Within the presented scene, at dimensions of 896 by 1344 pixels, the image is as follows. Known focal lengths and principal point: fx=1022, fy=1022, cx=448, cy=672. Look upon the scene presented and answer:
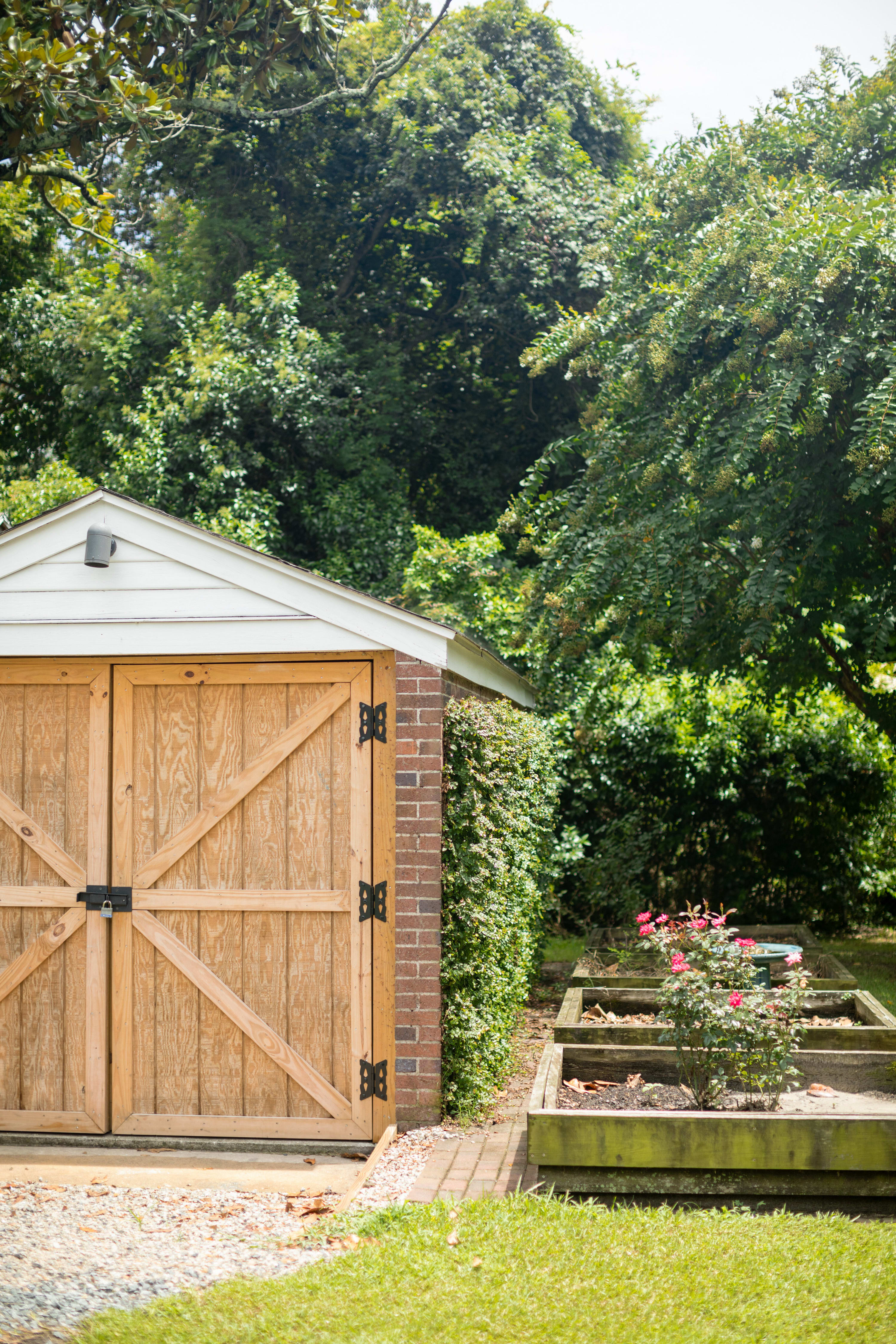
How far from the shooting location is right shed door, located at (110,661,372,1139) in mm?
5285

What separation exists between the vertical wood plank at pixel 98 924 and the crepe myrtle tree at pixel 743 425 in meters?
4.72

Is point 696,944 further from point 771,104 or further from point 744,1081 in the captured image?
point 771,104

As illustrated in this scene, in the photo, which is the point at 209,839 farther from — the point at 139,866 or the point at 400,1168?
the point at 400,1168

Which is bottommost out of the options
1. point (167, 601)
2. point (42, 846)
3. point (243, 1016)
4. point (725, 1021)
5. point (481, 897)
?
point (243, 1016)

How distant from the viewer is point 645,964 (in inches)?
307

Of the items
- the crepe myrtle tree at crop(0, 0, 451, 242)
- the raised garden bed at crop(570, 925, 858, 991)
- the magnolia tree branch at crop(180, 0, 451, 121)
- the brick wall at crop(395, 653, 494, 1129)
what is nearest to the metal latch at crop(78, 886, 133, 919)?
the brick wall at crop(395, 653, 494, 1129)

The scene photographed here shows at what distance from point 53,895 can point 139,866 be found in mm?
500

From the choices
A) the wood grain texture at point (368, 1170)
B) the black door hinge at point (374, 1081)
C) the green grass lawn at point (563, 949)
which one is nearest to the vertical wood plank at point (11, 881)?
the black door hinge at point (374, 1081)

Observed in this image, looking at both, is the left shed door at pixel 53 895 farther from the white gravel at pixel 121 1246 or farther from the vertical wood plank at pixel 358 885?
the vertical wood plank at pixel 358 885

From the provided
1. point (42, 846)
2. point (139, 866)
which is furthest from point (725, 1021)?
point (42, 846)

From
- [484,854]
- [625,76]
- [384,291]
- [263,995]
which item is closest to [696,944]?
[484,854]

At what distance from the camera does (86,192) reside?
801 centimetres

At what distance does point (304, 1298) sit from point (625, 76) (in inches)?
801

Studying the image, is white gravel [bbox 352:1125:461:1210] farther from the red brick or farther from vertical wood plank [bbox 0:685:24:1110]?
vertical wood plank [bbox 0:685:24:1110]
